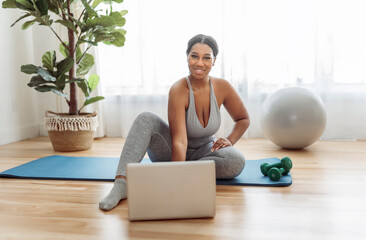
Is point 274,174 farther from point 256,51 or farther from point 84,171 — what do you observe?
point 256,51

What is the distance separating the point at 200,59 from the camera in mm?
1573

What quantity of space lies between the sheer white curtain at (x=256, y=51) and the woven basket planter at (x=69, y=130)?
2.00ft

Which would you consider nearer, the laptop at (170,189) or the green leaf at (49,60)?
the laptop at (170,189)

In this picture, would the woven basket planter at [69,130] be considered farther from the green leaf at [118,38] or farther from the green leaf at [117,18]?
the green leaf at [117,18]

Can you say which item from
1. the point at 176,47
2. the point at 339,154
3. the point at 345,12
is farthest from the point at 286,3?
the point at 339,154

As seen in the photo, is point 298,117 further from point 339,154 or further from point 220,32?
point 220,32

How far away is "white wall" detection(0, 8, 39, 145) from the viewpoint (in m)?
3.07

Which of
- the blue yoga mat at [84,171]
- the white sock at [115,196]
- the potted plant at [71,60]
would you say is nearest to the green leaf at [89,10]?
the potted plant at [71,60]

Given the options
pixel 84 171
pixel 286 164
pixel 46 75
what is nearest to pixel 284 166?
pixel 286 164

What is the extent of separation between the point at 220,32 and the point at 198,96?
1.53 m

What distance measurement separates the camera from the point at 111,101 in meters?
3.34

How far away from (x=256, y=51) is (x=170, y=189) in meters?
2.04

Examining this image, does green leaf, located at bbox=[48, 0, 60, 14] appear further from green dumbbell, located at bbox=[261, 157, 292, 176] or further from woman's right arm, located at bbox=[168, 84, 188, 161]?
green dumbbell, located at bbox=[261, 157, 292, 176]

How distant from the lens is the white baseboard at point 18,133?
10.1 feet
